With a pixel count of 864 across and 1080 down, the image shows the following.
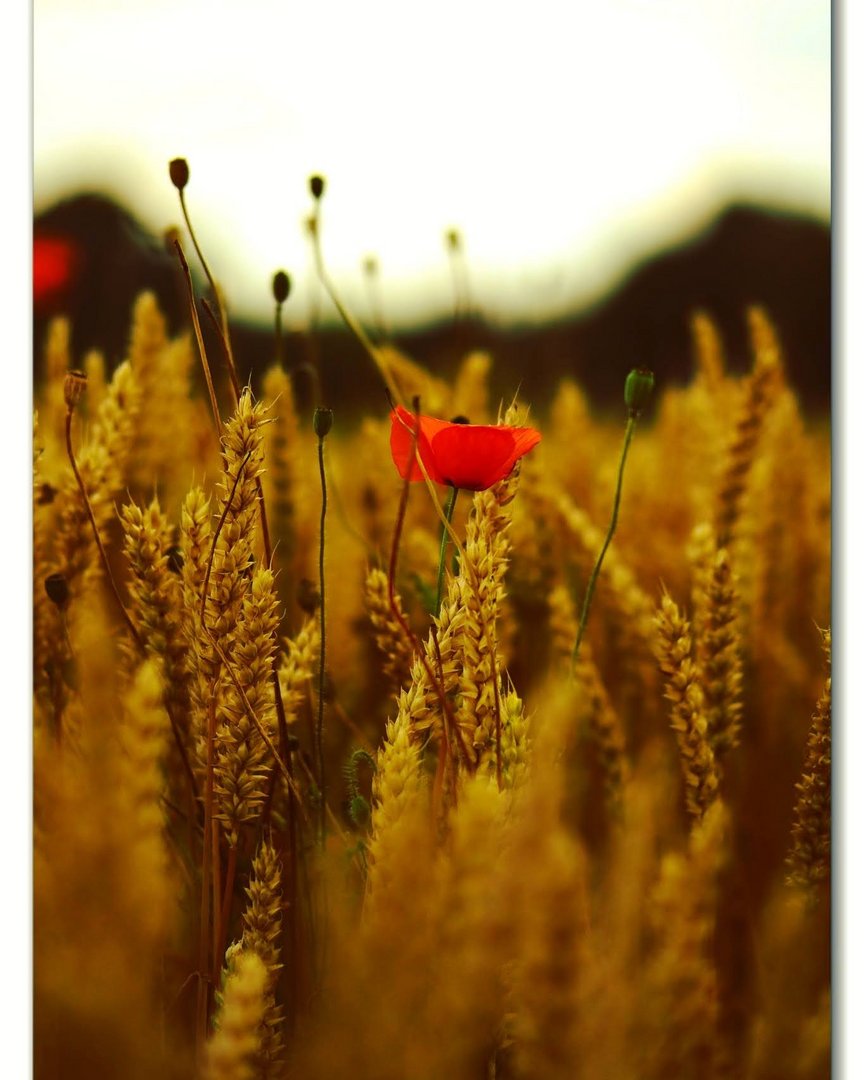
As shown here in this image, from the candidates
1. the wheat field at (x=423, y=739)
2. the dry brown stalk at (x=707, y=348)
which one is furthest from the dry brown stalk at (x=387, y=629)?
the dry brown stalk at (x=707, y=348)

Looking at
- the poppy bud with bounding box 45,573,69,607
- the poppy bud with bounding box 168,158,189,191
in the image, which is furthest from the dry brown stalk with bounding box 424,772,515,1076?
the poppy bud with bounding box 168,158,189,191

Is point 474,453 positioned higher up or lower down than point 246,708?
higher up

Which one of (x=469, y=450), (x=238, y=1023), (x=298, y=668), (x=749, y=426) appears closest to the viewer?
(x=238, y=1023)

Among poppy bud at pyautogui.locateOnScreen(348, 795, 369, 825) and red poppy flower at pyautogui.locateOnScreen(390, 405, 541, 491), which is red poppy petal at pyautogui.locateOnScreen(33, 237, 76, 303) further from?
poppy bud at pyautogui.locateOnScreen(348, 795, 369, 825)

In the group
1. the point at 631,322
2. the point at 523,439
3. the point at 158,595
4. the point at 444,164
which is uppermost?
the point at 444,164

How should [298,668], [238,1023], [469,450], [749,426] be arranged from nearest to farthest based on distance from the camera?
[238,1023], [469,450], [298,668], [749,426]

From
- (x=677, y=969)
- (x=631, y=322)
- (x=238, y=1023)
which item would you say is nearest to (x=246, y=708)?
(x=238, y=1023)

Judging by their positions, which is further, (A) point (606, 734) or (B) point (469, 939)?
(A) point (606, 734)

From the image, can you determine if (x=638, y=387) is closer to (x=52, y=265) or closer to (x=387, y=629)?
(x=387, y=629)
